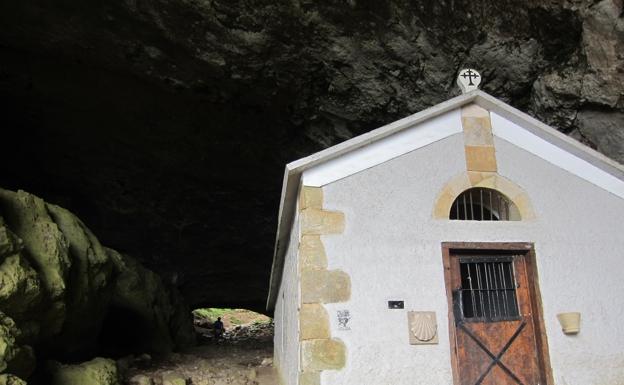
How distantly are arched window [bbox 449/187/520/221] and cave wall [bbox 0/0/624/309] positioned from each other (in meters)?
2.81

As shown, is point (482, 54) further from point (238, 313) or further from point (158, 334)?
point (238, 313)

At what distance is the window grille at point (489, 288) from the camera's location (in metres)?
5.36

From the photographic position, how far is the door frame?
5.01m

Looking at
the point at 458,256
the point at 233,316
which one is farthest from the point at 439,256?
the point at 233,316

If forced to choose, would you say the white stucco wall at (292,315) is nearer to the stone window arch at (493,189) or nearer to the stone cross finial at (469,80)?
the stone window arch at (493,189)

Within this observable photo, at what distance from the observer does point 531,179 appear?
5699mm

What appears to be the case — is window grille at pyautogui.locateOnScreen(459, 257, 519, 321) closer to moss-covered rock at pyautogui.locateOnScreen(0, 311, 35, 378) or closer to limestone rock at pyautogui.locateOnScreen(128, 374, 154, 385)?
limestone rock at pyautogui.locateOnScreen(128, 374, 154, 385)

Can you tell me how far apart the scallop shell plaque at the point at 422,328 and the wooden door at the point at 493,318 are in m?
0.22

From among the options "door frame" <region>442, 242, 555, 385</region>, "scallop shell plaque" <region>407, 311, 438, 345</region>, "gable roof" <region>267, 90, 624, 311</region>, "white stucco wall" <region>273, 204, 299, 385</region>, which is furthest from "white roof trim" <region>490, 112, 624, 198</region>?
"white stucco wall" <region>273, 204, 299, 385</region>

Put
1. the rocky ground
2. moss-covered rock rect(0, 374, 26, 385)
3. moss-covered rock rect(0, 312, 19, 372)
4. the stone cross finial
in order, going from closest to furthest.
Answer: moss-covered rock rect(0, 374, 26, 385), moss-covered rock rect(0, 312, 19, 372), the stone cross finial, the rocky ground

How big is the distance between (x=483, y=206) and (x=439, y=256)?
1221 millimetres

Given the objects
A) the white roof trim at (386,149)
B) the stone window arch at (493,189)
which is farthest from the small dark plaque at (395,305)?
the white roof trim at (386,149)

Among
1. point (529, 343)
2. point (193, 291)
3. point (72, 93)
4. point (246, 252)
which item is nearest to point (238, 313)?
point (193, 291)

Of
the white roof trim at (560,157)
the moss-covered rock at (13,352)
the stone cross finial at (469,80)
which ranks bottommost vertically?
the moss-covered rock at (13,352)
